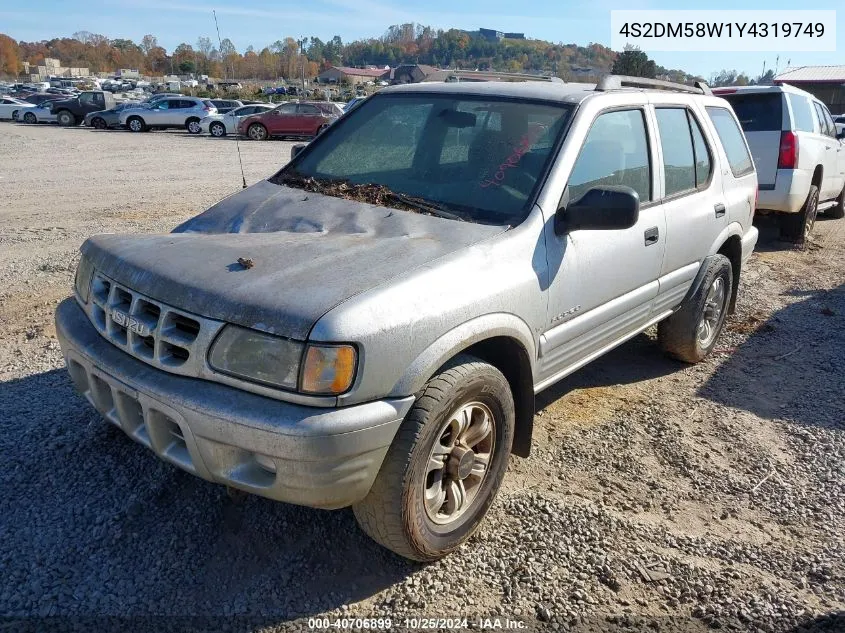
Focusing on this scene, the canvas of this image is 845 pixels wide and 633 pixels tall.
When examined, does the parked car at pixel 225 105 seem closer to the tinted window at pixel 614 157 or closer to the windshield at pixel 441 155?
the windshield at pixel 441 155

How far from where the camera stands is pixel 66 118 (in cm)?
3127

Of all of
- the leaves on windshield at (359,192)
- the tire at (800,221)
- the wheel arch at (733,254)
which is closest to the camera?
the leaves on windshield at (359,192)

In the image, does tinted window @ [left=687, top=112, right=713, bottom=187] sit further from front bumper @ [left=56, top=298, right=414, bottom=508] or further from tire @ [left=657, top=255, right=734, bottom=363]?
front bumper @ [left=56, top=298, right=414, bottom=508]

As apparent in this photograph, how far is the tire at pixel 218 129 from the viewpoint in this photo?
28.0 m

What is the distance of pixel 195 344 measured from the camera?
2.42 m

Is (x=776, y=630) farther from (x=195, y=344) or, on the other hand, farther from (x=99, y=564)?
(x=99, y=564)

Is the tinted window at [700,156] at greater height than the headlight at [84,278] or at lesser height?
greater

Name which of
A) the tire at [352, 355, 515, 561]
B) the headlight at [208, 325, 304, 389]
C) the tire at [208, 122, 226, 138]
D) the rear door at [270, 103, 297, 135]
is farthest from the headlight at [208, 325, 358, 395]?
the tire at [208, 122, 226, 138]

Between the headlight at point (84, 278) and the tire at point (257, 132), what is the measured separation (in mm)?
24584

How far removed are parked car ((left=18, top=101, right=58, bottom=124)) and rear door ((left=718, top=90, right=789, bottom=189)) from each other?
3243 centimetres

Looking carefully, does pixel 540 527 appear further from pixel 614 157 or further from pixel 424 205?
pixel 614 157

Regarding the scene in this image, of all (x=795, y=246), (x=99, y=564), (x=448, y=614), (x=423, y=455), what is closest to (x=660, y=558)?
(x=448, y=614)

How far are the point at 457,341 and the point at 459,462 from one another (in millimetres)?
544

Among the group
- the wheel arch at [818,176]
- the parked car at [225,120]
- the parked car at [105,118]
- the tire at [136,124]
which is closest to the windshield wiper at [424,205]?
the wheel arch at [818,176]
